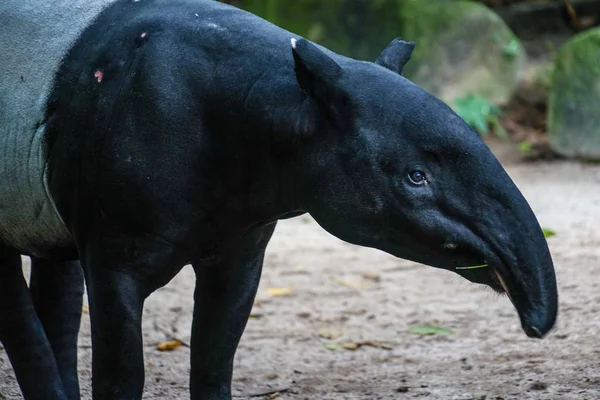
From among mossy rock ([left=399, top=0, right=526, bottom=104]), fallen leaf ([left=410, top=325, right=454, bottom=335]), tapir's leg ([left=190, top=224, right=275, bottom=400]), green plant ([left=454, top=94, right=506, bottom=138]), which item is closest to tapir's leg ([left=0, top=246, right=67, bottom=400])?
tapir's leg ([left=190, top=224, right=275, bottom=400])

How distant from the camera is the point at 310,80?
2.75 meters

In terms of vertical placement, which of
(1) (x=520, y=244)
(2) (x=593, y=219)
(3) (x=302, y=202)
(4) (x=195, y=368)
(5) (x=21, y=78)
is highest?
(5) (x=21, y=78)

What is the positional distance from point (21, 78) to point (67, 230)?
49 cm

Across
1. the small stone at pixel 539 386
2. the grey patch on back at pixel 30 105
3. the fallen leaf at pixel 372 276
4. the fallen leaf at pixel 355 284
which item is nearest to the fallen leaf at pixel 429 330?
the fallen leaf at pixel 355 284

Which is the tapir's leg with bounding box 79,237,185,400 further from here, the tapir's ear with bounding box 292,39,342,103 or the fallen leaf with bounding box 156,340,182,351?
the fallen leaf with bounding box 156,340,182,351

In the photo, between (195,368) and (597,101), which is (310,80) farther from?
(597,101)

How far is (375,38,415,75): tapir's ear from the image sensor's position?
3.04 meters

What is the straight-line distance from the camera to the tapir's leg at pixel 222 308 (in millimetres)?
3350

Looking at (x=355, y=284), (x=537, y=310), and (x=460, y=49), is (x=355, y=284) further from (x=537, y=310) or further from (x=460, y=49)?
(x=460, y=49)

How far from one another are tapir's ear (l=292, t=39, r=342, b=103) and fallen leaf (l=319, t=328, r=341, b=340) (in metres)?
2.66

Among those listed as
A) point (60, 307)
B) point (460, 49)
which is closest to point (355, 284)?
point (60, 307)

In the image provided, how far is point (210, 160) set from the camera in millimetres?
2938

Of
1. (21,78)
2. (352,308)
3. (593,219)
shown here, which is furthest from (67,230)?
(593,219)

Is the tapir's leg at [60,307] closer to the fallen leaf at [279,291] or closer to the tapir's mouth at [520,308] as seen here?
the tapir's mouth at [520,308]
